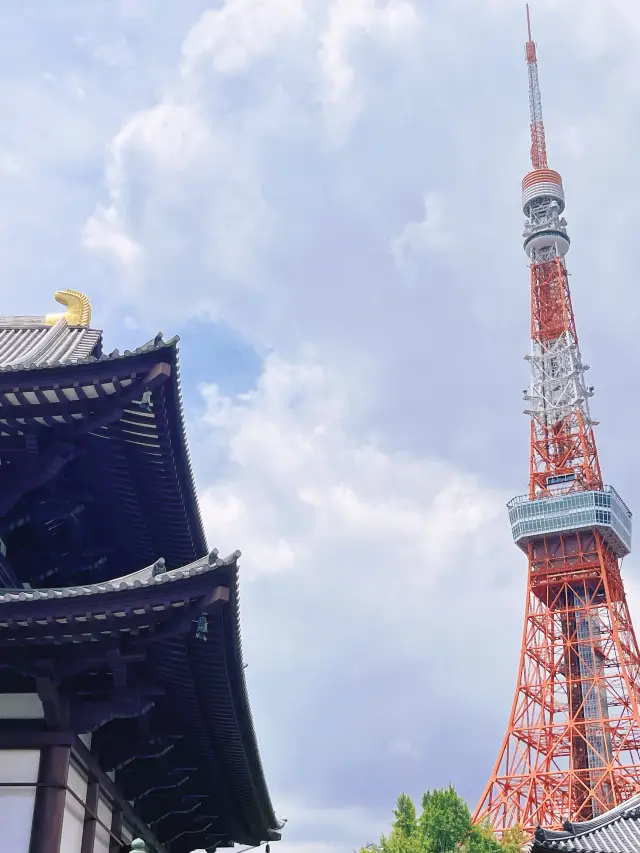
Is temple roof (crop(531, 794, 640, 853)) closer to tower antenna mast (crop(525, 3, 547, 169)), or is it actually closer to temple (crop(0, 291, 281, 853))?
temple (crop(0, 291, 281, 853))

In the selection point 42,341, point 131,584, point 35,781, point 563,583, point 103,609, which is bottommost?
point 35,781

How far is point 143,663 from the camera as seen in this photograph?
30.5ft

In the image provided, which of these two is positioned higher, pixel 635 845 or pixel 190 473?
pixel 190 473

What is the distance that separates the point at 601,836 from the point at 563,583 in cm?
5539

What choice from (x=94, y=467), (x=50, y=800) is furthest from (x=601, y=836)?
(x=94, y=467)

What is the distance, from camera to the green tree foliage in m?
35.5

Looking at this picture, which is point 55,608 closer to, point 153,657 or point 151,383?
point 153,657

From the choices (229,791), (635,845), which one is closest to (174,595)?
(229,791)

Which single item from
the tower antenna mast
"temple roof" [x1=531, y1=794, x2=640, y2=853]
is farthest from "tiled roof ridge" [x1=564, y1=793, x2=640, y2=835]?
Result: the tower antenna mast

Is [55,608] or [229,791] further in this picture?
[229,791]

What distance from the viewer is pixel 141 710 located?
9.11m

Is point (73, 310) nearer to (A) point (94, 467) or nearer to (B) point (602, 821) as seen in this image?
(A) point (94, 467)

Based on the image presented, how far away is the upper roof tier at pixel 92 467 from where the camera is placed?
9.03 meters

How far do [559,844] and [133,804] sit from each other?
10.9 metres
